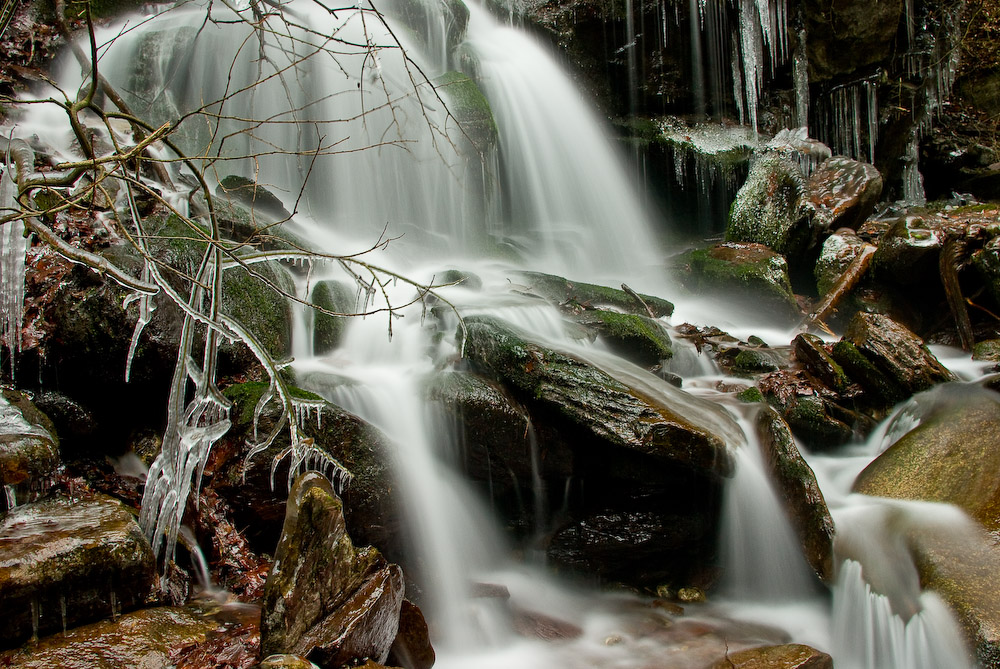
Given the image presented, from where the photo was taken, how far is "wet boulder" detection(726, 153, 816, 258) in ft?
29.7

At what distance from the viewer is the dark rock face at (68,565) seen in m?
2.46

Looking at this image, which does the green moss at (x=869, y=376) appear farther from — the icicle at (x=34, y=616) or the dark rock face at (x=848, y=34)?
the dark rock face at (x=848, y=34)

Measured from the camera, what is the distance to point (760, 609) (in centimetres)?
409

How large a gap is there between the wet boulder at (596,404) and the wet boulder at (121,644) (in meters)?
2.32

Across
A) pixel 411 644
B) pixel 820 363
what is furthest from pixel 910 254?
pixel 411 644

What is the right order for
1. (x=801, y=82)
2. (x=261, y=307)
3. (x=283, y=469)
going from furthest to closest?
(x=801, y=82)
(x=261, y=307)
(x=283, y=469)

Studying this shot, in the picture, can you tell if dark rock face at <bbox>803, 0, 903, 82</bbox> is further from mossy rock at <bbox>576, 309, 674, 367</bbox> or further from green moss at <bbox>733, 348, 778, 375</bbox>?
mossy rock at <bbox>576, 309, 674, 367</bbox>

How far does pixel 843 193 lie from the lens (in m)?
9.20

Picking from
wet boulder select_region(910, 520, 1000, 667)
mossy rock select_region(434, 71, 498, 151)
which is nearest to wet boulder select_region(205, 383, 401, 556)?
wet boulder select_region(910, 520, 1000, 667)

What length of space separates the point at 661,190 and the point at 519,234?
3176 mm

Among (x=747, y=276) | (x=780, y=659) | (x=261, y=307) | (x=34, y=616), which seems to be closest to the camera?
(x=34, y=616)

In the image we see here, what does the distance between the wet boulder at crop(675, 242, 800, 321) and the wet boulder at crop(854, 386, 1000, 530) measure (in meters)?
3.44

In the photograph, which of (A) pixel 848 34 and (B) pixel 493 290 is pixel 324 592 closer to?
(B) pixel 493 290

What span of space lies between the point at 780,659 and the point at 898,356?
11.3 feet
